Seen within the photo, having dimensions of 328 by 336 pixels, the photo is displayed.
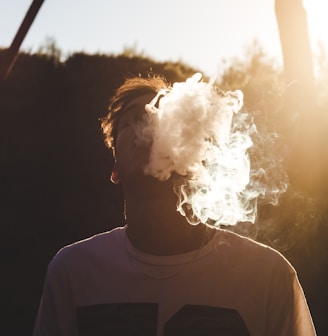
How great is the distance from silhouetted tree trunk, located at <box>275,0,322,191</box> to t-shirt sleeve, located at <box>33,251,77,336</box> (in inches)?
134

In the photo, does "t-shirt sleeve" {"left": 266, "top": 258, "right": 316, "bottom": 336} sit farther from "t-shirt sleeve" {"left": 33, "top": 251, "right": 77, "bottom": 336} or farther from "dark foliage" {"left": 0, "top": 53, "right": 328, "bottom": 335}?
"dark foliage" {"left": 0, "top": 53, "right": 328, "bottom": 335}

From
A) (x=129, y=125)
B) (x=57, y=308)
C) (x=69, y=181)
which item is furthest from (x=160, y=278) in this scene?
(x=69, y=181)

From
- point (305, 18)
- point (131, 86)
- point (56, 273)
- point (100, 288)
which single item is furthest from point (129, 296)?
point (305, 18)

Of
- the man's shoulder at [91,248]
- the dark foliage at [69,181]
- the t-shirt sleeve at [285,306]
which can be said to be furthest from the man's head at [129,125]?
the dark foliage at [69,181]

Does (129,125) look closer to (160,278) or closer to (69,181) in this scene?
(160,278)

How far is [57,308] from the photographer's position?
7.68ft

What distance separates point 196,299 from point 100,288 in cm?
42

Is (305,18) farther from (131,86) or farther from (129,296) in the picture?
(129,296)

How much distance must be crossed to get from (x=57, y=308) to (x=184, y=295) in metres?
0.58

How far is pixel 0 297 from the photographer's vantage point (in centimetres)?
610

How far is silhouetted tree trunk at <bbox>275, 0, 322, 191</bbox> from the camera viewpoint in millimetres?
5312

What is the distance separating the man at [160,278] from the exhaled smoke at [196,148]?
0.04m

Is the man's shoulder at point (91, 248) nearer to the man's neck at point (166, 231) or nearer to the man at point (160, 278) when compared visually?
the man at point (160, 278)

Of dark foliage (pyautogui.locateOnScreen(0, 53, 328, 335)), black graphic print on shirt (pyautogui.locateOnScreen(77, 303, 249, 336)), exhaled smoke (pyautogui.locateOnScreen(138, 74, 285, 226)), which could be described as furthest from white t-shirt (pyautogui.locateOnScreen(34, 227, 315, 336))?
dark foliage (pyautogui.locateOnScreen(0, 53, 328, 335))
